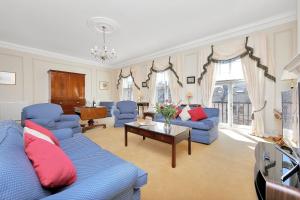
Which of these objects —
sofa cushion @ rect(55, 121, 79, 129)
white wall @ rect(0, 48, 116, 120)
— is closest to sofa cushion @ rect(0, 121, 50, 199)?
sofa cushion @ rect(55, 121, 79, 129)

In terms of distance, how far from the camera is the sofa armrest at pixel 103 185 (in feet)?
2.71

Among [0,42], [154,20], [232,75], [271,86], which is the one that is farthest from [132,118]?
[0,42]

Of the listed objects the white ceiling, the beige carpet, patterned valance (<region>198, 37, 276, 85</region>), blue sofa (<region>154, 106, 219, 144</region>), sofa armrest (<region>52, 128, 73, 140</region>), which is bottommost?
the beige carpet

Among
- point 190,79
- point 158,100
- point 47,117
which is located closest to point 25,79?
point 47,117

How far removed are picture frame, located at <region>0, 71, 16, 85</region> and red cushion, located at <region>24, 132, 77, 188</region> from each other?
5.85 meters

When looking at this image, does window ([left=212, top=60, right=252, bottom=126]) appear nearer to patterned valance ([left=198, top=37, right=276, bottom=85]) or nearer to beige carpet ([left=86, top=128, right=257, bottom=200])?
patterned valance ([left=198, top=37, right=276, bottom=85])

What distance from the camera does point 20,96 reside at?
17.8 feet

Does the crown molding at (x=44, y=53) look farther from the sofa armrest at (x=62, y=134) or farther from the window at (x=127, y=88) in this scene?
the sofa armrest at (x=62, y=134)

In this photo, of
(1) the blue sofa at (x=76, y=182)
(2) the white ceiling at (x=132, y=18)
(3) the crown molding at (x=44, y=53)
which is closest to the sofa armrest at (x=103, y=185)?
(1) the blue sofa at (x=76, y=182)

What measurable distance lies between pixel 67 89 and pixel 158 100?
399 centimetres

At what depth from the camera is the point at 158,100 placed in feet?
21.6

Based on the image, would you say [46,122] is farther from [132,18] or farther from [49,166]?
[132,18]

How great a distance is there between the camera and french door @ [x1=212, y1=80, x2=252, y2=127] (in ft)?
14.6

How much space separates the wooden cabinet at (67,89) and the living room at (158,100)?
43 millimetres
